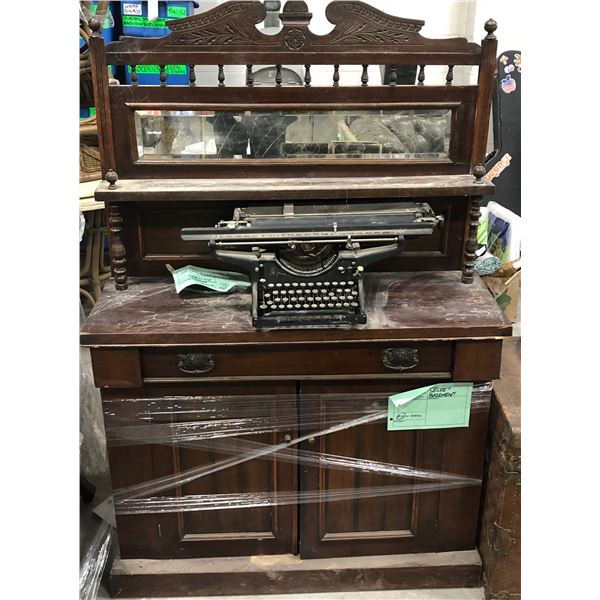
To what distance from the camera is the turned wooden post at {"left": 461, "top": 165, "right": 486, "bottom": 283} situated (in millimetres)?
1989

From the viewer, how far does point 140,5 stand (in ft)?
12.1

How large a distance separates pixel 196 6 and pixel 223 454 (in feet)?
9.70

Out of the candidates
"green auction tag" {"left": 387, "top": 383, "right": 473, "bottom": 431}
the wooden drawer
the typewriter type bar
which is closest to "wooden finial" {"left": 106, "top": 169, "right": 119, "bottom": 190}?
the typewriter type bar

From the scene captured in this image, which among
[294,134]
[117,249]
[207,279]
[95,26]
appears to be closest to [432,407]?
[207,279]

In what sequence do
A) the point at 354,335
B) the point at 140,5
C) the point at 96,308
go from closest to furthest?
the point at 354,335, the point at 96,308, the point at 140,5

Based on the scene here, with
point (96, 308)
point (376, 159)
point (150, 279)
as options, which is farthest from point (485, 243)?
point (96, 308)

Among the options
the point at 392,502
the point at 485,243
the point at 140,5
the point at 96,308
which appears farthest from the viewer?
the point at 140,5

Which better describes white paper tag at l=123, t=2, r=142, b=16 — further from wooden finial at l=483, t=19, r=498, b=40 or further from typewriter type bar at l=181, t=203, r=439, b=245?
wooden finial at l=483, t=19, r=498, b=40

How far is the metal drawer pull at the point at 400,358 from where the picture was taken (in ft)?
6.20

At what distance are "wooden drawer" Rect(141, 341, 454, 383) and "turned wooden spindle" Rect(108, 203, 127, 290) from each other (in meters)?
0.34

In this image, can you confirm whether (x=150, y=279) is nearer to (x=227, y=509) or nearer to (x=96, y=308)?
(x=96, y=308)

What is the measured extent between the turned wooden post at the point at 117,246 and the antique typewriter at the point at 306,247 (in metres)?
0.29

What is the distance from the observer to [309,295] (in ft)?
6.15

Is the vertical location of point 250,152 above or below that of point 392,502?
above
